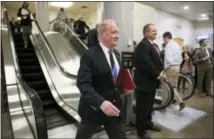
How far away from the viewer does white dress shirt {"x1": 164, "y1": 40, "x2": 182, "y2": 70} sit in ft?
10.6

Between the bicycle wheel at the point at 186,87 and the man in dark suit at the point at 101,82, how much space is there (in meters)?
3.17

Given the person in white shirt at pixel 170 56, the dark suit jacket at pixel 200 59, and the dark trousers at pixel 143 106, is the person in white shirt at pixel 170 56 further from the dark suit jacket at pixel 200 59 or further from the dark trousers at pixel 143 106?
the dark suit jacket at pixel 200 59

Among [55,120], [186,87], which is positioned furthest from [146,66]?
[186,87]

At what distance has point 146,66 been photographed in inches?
111

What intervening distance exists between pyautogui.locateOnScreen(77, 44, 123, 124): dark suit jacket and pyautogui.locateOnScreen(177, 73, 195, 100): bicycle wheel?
325cm

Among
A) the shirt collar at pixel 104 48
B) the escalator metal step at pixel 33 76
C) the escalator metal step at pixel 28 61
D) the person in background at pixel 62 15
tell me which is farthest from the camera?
the person in background at pixel 62 15

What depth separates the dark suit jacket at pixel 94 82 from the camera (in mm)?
1448

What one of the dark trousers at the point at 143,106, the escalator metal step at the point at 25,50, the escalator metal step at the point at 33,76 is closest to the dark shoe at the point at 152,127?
the dark trousers at the point at 143,106

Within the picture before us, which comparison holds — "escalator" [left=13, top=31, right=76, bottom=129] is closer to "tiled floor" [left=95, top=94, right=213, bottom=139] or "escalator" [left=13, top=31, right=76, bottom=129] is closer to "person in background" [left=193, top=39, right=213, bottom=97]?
"tiled floor" [left=95, top=94, right=213, bottom=139]

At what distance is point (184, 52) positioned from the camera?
3.99m

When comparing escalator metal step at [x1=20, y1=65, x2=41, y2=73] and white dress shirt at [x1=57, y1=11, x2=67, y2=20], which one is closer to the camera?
escalator metal step at [x1=20, y1=65, x2=41, y2=73]

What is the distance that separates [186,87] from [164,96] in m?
1.06

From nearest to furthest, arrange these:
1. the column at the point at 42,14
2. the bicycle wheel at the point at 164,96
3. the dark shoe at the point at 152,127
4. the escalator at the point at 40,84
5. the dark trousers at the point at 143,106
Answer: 1. the dark trousers at the point at 143,106
2. the dark shoe at the point at 152,127
3. the escalator at the point at 40,84
4. the bicycle wheel at the point at 164,96
5. the column at the point at 42,14

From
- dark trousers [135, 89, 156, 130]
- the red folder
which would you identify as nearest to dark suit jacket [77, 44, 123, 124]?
the red folder
